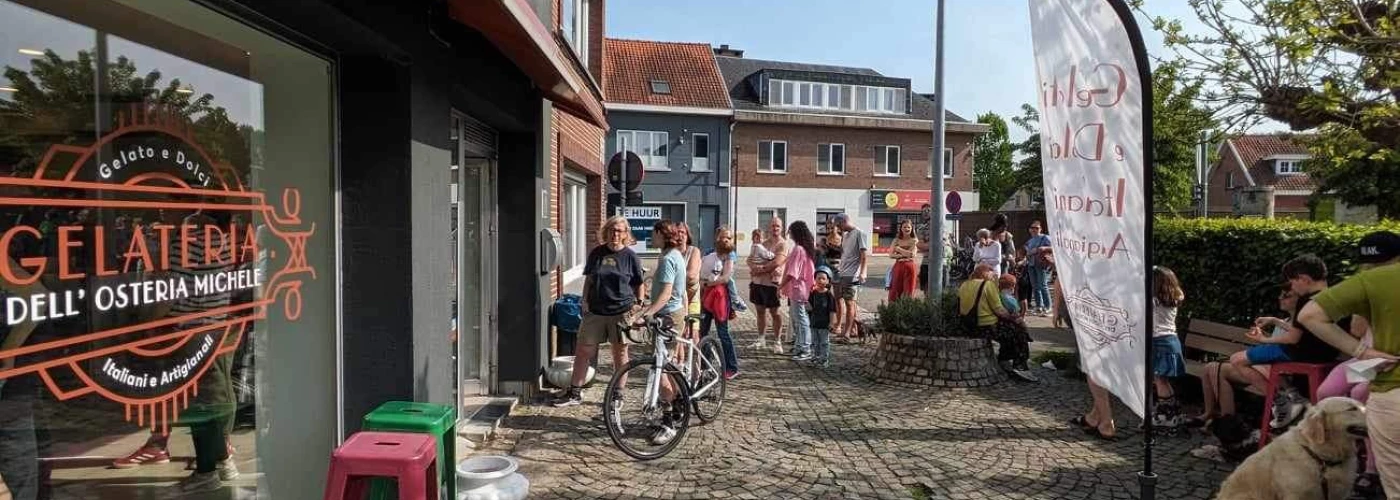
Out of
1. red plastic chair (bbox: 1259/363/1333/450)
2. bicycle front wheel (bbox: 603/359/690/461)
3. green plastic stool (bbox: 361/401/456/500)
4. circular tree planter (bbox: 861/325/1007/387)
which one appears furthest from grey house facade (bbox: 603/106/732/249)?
green plastic stool (bbox: 361/401/456/500)

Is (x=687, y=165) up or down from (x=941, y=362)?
up

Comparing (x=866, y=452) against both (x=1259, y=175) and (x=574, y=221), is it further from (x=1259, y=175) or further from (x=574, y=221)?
(x=1259, y=175)

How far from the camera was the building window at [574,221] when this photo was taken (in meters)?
10.9

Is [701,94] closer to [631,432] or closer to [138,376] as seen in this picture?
[631,432]

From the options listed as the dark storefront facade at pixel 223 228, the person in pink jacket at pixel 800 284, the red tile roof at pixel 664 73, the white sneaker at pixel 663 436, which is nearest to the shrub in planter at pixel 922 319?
the person in pink jacket at pixel 800 284

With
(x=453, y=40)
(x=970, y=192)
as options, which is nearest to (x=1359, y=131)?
(x=453, y=40)

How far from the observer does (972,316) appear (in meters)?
7.88

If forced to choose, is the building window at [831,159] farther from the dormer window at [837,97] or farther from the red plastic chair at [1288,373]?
the red plastic chair at [1288,373]

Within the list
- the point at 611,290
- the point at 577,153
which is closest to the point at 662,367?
the point at 611,290

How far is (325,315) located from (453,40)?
1745 mm

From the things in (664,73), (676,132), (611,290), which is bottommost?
(611,290)

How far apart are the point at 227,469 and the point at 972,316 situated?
6447 millimetres

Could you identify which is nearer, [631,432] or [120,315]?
[120,315]

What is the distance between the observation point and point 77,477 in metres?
2.64
